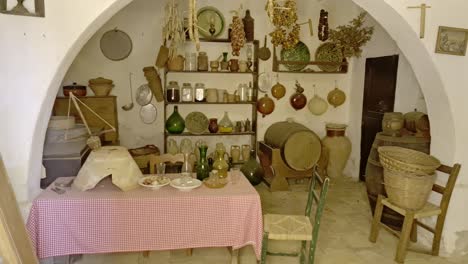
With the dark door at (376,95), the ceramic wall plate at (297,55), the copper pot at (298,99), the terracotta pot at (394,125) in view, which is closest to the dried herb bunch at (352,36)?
the dark door at (376,95)

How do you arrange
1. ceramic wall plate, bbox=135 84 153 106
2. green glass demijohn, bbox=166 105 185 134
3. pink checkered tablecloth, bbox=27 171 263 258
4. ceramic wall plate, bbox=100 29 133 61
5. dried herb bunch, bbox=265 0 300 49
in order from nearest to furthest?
pink checkered tablecloth, bbox=27 171 263 258 < dried herb bunch, bbox=265 0 300 49 < ceramic wall plate, bbox=100 29 133 61 < green glass demijohn, bbox=166 105 185 134 < ceramic wall plate, bbox=135 84 153 106

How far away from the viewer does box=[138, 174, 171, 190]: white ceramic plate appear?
2.48 meters

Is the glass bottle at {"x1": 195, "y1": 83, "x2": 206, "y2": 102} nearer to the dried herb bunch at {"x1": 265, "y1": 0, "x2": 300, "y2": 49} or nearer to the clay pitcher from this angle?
the clay pitcher

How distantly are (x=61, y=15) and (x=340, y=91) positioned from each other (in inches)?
161

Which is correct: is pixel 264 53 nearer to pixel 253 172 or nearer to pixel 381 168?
pixel 253 172

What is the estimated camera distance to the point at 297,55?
5.07 metres

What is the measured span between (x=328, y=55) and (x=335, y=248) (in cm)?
298

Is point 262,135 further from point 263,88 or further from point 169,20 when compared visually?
point 169,20

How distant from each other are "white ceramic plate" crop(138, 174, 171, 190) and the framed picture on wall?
226 centimetres

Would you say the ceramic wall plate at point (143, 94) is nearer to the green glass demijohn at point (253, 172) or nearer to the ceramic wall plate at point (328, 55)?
the green glass demijohn at point (253, 172)

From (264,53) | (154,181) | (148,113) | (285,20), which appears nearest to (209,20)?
(264,53)

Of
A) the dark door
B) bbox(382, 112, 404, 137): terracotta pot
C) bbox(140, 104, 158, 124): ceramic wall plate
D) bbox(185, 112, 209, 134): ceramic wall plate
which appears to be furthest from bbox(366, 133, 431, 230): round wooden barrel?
bbox(140, 104, 158, 124): ceramic wall plate

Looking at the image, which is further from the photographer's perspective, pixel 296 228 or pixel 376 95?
pixel 376 95

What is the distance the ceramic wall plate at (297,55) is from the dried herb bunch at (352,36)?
1.29ft
